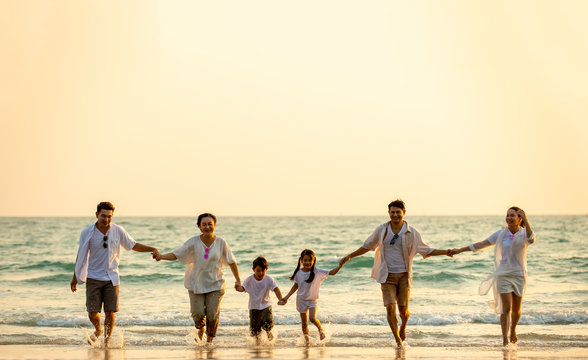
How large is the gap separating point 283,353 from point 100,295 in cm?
256

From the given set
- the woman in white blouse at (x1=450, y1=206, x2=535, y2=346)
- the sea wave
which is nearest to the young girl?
the woman in white blouse at (x1=450, y1=206, x2=535, y2=346)

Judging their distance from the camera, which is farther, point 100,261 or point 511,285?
point 511,285

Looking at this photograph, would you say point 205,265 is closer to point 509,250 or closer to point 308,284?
point 308,284

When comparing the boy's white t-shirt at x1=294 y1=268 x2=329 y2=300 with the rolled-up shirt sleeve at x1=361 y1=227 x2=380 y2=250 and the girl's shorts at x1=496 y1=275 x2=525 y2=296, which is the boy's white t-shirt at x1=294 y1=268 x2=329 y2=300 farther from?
the girl's shorts at x1=496 y1=275 x2=525 y2=296

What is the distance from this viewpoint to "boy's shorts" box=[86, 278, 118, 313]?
10.7m

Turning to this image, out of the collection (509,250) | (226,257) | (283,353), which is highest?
(509,250)

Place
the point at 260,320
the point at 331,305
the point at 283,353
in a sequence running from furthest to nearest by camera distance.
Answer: the point at 331,305
the point at 260,320
the point at 283,353

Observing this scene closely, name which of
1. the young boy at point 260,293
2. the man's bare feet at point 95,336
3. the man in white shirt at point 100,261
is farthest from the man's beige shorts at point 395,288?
the man's bare feet at point 95,336

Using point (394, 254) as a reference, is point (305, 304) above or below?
below

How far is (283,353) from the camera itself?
1060cm

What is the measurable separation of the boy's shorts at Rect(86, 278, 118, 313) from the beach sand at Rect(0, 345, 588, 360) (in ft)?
2.00

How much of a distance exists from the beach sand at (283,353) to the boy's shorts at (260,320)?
0.50 m

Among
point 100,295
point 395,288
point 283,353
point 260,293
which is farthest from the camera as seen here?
point 260,293

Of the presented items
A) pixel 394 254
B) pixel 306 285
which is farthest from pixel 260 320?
pixel 394 254
